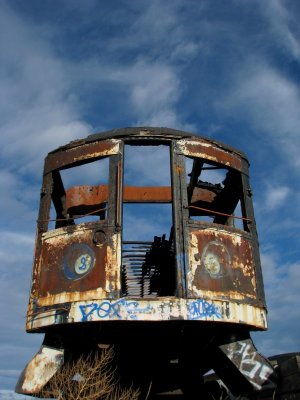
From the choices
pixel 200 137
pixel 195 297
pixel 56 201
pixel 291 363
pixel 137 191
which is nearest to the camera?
pixel 291 363

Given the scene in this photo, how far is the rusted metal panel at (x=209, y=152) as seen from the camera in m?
10.1

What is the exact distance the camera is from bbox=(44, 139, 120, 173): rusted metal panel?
32.7 ft

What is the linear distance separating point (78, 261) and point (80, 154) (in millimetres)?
2337

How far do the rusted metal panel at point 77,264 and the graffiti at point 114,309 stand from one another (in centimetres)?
27

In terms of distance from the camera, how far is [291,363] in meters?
7.79

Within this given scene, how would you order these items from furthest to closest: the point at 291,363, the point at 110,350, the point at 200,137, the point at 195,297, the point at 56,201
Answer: the point at 56,201
the point at 200,137
the point at 110,350
the point at 195,297
the point at 291,363

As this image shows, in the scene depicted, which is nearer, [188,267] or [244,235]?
[188,267]

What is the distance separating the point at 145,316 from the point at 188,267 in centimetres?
122

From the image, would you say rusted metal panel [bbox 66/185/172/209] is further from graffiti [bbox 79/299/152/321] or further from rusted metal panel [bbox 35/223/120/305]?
graffiti [bbox 79/299/152/321]

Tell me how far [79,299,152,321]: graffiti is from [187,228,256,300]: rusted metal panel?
0.99 metres

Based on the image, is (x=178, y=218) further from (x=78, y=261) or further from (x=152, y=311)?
(x=78, y=261)

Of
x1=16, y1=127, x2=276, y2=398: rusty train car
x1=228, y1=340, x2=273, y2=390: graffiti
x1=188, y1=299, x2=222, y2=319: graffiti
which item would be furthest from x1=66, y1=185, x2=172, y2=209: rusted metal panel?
x1=228, y1=340, x2=273, y2=390: graffiti

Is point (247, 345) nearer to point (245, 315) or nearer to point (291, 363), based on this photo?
point (245, 315)

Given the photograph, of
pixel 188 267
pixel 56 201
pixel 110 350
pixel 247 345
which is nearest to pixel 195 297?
pixel 188 267
